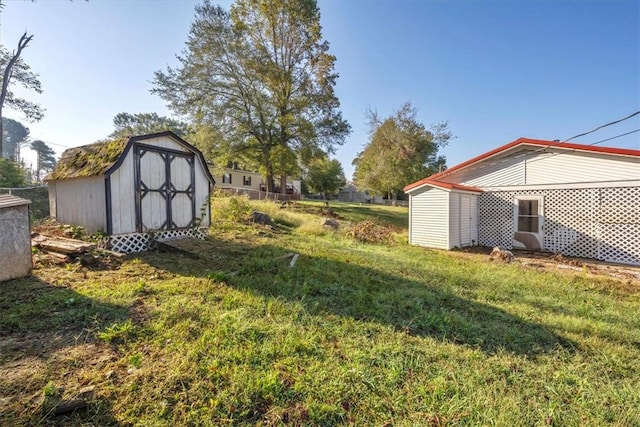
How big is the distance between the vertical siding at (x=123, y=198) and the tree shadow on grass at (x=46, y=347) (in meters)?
2.28

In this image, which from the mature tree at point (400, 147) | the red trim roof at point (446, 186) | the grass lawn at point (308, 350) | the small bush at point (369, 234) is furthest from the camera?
the mature tree at point (400, 147)

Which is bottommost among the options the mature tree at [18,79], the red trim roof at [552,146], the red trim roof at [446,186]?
the red trim roof at [446,186]

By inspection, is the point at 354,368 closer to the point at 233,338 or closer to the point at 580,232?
the point at 233,338

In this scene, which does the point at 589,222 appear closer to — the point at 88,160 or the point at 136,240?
the point at 136,240

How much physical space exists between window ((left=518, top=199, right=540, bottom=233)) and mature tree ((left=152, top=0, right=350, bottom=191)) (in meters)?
14.3

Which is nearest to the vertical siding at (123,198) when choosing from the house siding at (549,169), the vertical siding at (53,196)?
the vertical siding at (53,196)

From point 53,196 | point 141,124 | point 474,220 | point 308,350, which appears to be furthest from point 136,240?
point 141,124

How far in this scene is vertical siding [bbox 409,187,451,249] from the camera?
1010 centimetres

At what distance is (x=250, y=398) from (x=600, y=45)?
513 inches

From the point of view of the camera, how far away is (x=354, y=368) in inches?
98.6

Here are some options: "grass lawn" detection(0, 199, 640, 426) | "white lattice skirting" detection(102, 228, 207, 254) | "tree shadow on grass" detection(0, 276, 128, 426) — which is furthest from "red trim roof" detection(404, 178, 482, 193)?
"tree shadow on grass" detection(0, 276, 128, 426)

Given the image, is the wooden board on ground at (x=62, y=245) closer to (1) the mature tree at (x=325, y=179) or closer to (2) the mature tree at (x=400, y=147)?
(2) the mature tree at (x=400, y=147)

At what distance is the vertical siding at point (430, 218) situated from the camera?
1010cm

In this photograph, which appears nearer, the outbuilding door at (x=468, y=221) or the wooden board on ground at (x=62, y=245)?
the wooden board on ground at (x=62, y=245)
